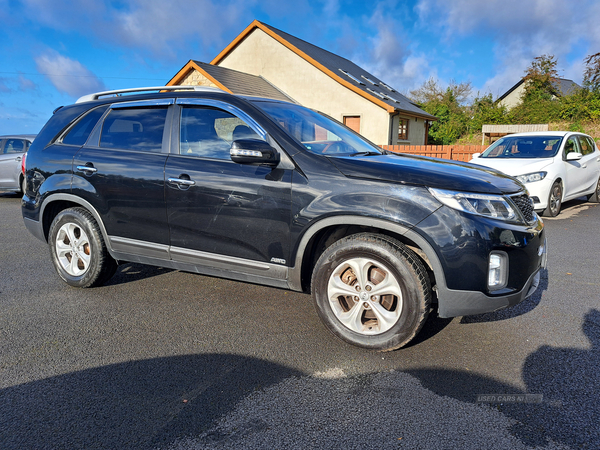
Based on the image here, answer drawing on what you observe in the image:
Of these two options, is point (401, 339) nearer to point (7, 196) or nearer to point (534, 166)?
point (534, 166)

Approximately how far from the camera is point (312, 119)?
4270mm

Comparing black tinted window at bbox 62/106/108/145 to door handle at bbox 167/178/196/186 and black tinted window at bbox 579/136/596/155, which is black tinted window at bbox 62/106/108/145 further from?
black tinted window at bbox 579/136/596/155

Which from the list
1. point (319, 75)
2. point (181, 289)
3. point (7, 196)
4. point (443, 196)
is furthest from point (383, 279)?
point (319, 75)

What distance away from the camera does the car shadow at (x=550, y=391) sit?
2285 mm

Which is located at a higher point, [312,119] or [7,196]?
[312,119]

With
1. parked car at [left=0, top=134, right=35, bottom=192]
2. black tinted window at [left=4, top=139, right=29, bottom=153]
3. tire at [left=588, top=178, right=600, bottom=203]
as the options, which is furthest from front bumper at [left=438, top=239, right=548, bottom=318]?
black tinted window at [left=4, top=139, right=29, bottom=153]

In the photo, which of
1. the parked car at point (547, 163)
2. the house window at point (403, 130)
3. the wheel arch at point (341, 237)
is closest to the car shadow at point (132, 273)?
the wheel arch at point (341, 237)

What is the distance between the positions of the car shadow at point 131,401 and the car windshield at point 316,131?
1.72 metres

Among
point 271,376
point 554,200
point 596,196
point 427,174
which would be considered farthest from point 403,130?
point 271,376

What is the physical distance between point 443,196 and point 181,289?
9.25 ft

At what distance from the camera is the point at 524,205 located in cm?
332

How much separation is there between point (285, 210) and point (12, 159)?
37.3 feet

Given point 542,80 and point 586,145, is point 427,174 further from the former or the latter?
point 542,80

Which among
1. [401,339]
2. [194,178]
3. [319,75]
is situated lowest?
[401,339]
